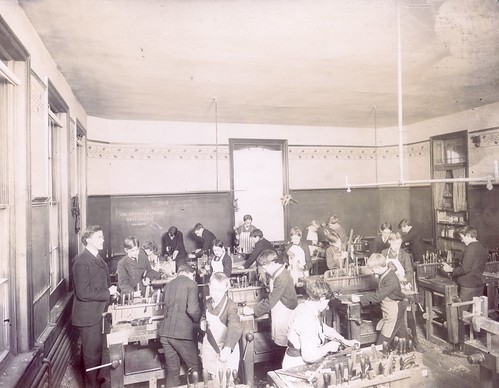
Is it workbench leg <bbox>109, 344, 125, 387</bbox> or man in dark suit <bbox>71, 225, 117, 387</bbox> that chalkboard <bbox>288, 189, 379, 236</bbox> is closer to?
man in dark suit <bbox>71, 225, 117, 387</bbox>

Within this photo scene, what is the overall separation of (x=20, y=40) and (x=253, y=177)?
713 cm

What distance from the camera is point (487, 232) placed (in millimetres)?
7957

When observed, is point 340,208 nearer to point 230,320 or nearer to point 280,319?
point 280,319

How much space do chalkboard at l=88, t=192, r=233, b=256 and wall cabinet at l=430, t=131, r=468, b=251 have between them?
17.7ft

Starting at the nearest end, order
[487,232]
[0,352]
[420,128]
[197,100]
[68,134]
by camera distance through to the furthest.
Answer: [0,352] < [68,134] < [197,100] < [487,232] < [420,128]

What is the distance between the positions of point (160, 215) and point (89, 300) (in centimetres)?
465

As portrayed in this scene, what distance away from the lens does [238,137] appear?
977 centimetres

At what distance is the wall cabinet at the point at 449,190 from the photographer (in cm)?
872

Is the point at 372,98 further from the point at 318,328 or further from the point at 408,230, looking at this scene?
the point at 318,328

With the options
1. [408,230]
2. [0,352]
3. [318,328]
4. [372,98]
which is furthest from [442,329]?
[0,352]

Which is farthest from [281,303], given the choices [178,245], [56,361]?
[178,245]

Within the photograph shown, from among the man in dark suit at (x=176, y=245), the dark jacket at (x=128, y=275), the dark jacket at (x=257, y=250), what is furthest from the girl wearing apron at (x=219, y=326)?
the man in dark suit at (x=176, y=245)

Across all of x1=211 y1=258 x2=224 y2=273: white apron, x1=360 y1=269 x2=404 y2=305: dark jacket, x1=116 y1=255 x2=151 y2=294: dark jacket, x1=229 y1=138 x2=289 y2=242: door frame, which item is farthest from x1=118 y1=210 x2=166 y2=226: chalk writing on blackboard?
x1=360 y1=269 x2=404 y2=305: dark jacket

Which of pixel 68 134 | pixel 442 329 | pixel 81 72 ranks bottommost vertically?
pixel 442 329
